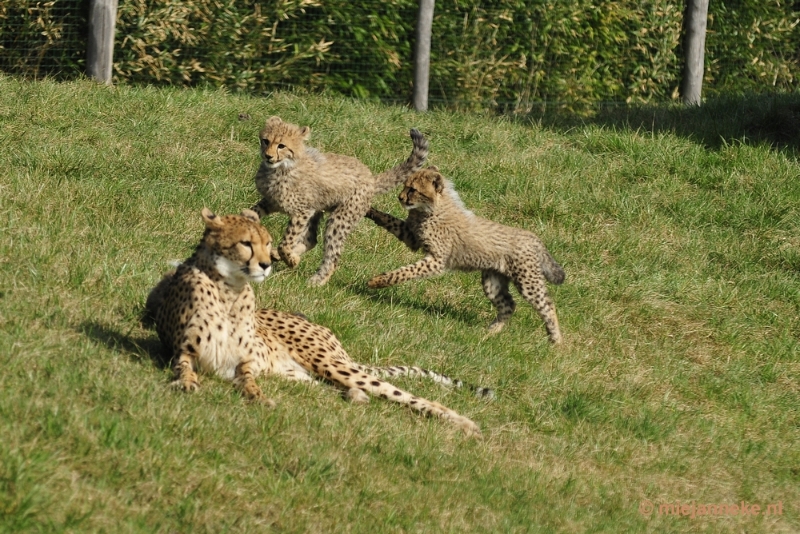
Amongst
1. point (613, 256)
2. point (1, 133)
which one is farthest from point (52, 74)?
point (613, 256)

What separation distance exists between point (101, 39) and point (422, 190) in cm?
399

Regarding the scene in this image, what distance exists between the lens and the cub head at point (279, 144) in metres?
7.07

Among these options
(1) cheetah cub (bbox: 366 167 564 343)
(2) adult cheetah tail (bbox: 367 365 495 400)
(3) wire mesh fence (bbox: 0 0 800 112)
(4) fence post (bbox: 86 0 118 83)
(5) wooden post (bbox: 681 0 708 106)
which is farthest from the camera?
A: (5) wooden post (bbox: 681 0 708 106)

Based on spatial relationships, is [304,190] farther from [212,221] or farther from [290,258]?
[212,221]

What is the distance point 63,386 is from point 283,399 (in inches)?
37.6

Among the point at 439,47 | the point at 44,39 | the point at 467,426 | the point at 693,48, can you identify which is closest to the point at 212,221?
the point at 467,426

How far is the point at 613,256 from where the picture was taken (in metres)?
8.07

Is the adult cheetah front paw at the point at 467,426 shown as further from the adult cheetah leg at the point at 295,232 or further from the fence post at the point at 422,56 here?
the fence post at the point at 422,56

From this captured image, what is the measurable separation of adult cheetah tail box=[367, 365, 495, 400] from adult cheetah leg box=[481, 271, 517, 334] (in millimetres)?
1452

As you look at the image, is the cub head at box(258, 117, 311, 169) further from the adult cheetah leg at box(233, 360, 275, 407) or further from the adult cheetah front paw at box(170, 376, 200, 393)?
the adult cheetah front paw at box(170, 376, 200, 393)

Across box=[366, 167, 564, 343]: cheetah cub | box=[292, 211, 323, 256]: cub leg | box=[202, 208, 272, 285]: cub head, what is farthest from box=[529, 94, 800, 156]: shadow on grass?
box=[202, 208, 272, 285]: cub head

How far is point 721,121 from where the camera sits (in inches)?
404

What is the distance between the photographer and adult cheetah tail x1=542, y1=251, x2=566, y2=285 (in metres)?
7.11

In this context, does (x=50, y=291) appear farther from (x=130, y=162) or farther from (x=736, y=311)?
(x=736, y=311)
